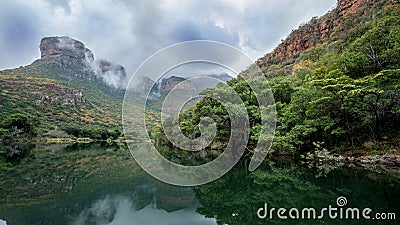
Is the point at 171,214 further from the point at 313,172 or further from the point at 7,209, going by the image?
the point at 313,172

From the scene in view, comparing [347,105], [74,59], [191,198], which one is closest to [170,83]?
[191,198]

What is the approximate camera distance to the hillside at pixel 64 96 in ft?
193

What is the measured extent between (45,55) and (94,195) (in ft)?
508

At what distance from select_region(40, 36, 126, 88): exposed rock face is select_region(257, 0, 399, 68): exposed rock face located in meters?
69.8

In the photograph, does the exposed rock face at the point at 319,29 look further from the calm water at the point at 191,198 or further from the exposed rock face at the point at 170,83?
the exposed rock face at the point at 170,83

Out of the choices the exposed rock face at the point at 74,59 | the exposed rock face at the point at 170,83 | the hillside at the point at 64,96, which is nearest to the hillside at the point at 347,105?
the exposed rock face at the point at 170,83

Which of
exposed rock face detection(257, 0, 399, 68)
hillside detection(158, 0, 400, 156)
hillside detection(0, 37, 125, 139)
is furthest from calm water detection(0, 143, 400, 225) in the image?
hillside detection(0, 37, 125, 139)

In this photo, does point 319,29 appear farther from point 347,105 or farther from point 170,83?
point 170,83

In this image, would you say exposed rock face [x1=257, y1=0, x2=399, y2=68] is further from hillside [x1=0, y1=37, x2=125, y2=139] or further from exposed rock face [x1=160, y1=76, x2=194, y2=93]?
exposed rock face [x1=160, y1=76, x2=194, y2=93]

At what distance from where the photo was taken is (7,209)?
249 inches

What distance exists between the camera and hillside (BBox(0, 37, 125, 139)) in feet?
193

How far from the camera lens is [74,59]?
13925cm

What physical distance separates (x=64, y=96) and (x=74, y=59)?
66.9 metres

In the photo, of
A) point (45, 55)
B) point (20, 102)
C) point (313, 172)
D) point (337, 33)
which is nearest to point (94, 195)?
point (313, 172)
